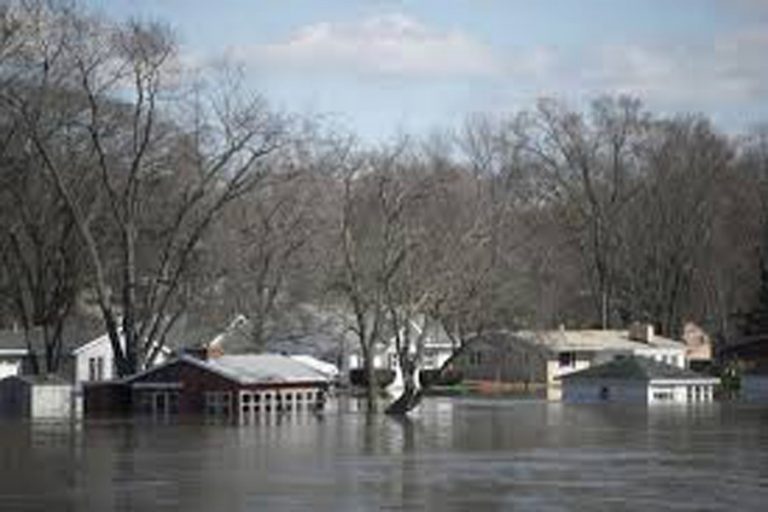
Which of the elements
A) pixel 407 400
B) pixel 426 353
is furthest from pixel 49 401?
pixel 426 353

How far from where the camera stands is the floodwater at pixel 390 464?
104ft

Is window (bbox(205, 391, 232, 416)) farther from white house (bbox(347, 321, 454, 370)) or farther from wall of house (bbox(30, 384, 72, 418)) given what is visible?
white house (bbox(347, 321, 454, 370))

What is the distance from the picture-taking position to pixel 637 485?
34938 millimetres

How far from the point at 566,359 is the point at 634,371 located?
16.7 metres

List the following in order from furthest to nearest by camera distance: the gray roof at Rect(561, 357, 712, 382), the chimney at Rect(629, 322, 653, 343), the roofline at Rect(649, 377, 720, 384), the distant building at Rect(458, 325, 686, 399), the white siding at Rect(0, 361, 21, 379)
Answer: the chimney at Rect(629, 322, 653, 343) → the distant building at Rect(458, 325, 686, 399) → the gray roof at Rect(561, 357, 712, 382) → the roofline at Rect(649, 377, 720, 384) → the white siding at Rect(0, 361, 21, 379)

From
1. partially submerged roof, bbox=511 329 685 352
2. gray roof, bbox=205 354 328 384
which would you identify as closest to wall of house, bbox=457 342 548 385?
partially submerged roof, bbox=511 329 685 352

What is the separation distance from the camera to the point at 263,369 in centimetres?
6506

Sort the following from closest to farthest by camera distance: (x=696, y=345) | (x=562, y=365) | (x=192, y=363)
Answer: (x=192, y=363) → (x=562, y=365) → (x=696, y=345)

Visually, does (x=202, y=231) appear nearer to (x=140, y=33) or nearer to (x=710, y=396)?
(x=140, y=33)

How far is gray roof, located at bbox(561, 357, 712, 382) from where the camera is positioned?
81438mm

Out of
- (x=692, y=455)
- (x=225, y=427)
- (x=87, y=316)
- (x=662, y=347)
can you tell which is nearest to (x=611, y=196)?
(x=662, y=347)

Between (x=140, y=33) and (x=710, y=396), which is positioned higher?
(x=140, y=33)

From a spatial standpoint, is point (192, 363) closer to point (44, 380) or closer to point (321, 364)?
point (44, 380)

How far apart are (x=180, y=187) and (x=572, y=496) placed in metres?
46.0
